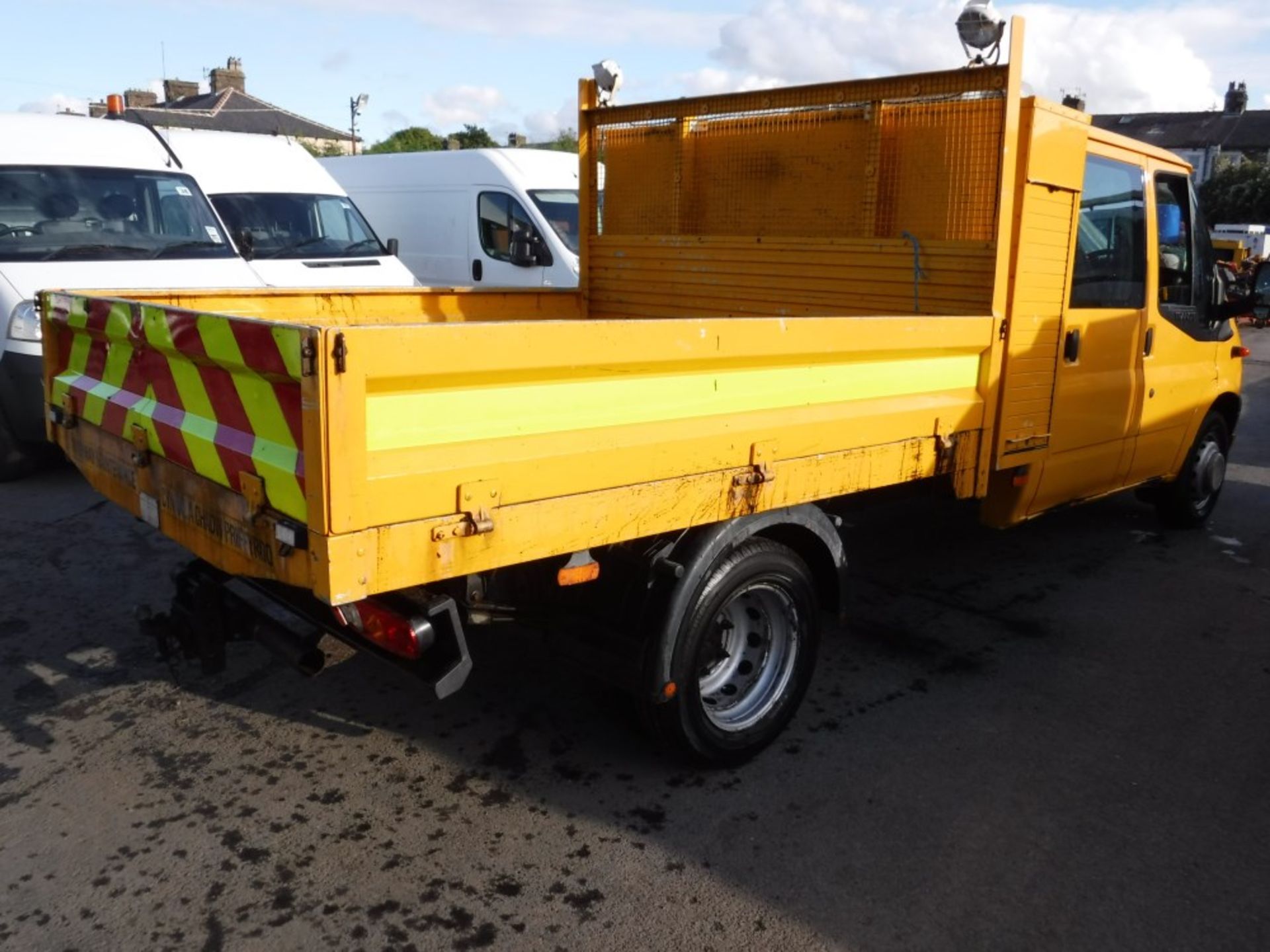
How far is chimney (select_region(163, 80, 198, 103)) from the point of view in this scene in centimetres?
4106

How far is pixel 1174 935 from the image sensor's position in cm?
287

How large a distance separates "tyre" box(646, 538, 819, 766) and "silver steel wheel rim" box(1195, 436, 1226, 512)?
3.93 metres

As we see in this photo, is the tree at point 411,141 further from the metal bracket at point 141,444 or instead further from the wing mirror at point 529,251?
the metal bracket at point 141,444

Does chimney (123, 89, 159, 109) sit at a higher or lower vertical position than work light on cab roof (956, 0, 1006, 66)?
higher

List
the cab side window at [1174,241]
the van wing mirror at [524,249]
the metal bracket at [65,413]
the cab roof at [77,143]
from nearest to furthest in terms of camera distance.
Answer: the metal bracket at [65,413]
the cab side window at [1174,241]
the cab roof at [77,143]
the van wing mirror at [524,249]

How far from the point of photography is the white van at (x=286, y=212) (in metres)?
8.83

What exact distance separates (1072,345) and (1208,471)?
2645mm

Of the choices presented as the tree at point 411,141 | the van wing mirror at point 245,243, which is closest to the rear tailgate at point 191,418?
the van wing mirror at point 245,243

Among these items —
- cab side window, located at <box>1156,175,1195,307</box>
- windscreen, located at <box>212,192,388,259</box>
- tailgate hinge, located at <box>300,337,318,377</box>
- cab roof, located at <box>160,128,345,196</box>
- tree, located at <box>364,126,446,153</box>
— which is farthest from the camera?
tree, located at <box>364,126,446,153</box>

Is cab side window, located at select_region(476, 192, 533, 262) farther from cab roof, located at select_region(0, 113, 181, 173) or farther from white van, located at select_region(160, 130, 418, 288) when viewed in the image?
cab roof, located at select_region(0, 113, 181, 173)

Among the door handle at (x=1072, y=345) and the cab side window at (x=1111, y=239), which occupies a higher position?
the cab side window at (x=1111, y=239)

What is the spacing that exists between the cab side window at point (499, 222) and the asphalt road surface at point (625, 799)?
646 centimetres

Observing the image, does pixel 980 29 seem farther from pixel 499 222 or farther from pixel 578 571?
pixel 499 222

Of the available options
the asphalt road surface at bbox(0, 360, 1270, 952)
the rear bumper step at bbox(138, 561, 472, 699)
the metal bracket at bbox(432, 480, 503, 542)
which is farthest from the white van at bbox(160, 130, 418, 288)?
the metal bracket at bbox(432, 480, 503, 542)
